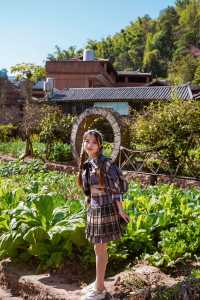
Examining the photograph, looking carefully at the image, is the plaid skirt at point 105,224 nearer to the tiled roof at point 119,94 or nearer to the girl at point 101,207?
the girl at point 101,207

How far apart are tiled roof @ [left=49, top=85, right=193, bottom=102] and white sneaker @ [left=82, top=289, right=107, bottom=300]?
27.5 meters

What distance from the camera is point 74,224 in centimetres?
502

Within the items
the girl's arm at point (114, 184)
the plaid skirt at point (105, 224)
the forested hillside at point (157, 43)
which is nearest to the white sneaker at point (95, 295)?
the plaid skirt at point (105, 224)

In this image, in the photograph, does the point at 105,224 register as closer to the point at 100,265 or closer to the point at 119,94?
the point at 100,265

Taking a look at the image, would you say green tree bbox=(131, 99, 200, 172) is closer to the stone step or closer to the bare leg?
the stone step

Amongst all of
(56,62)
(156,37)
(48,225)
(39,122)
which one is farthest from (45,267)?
(156,37)

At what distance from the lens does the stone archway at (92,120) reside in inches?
526

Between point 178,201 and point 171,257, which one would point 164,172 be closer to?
point 178,201

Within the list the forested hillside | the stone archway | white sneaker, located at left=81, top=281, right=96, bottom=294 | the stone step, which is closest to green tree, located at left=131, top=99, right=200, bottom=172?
the stone archway

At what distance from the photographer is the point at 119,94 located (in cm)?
3397

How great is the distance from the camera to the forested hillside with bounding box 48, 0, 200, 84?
81562mm

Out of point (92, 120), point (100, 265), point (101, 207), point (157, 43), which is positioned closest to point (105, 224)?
point (101, 207)

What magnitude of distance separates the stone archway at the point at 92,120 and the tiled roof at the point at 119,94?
56.7 feet

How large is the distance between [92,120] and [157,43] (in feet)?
257
